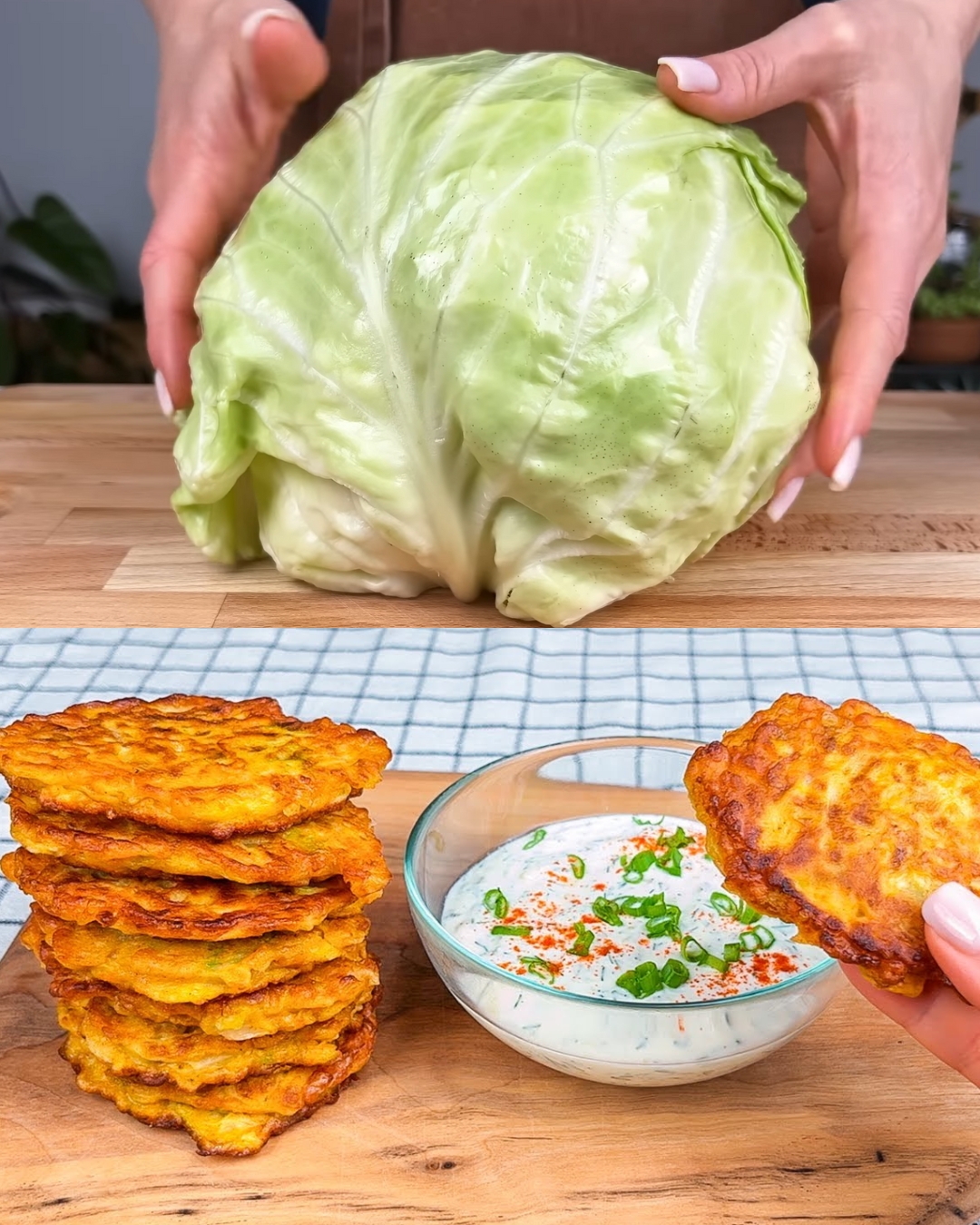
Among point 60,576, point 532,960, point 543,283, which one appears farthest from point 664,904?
point 60,576

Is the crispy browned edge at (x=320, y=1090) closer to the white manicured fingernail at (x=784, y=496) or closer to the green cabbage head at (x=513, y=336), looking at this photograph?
the green cabbage head at (x=513, y=336)

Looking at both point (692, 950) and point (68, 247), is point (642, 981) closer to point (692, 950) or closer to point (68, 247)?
point (692, 950)

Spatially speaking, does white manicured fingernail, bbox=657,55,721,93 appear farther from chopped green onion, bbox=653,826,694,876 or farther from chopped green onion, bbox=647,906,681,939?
chopped green onion, bbox=647,906,681,939

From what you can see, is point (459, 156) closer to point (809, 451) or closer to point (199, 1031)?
point (809, 451)

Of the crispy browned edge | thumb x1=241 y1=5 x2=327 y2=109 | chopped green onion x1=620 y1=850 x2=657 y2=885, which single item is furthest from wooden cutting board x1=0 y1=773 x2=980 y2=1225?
thumb x1=241 y1=5 x2=327 y2=109

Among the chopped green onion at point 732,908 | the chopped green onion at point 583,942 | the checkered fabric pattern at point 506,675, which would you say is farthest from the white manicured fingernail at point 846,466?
the chopped green onion at point 583,942

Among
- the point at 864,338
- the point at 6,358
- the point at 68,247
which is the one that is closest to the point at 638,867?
the point at 864,338
